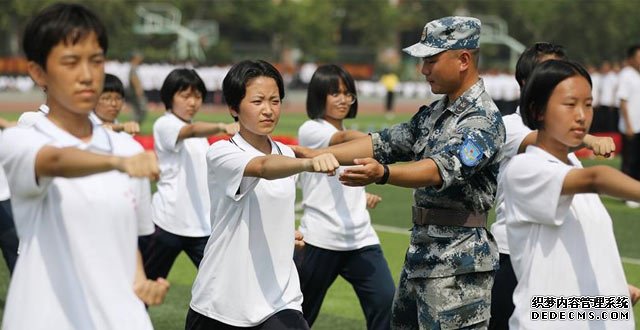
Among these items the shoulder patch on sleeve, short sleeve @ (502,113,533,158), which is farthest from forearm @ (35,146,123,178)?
short sleeve @ (502,113,533,158)

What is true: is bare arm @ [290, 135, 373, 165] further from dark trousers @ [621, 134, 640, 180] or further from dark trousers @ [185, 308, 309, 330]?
dark trousers @ [621, 134, 640, 180]

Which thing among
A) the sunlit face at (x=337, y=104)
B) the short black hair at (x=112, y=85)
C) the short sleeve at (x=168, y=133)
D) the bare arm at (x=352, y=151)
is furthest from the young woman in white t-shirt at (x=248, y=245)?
the short black hair at (x=112, y=85)

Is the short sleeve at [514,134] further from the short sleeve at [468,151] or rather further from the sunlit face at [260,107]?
the sunlit face at [260,107]

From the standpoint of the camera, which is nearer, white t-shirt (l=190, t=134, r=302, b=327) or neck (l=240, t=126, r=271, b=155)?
white t-shirt (l=190, t=134, r=302, b=327)

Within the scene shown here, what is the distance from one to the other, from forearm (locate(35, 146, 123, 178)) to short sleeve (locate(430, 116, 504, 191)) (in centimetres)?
197

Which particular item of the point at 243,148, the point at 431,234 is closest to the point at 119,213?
the point at 243,148

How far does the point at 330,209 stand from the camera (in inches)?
305

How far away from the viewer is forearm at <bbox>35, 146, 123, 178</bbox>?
394 cm

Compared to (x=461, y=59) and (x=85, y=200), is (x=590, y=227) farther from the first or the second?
(x=85, y=200)

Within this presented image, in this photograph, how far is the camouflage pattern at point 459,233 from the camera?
18.4 ft

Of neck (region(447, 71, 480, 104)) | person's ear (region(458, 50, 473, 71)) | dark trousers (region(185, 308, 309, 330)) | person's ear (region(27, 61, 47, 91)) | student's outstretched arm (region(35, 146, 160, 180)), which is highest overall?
person's ear (region(27, 61, 47, 91))

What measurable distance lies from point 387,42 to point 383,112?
115ft

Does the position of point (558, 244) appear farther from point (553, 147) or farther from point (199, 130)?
point (199, 130)

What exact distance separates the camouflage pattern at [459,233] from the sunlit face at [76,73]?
193 cm
